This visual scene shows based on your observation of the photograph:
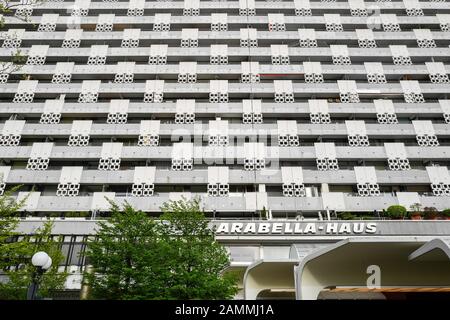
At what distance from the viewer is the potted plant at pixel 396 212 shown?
28922 millimetres

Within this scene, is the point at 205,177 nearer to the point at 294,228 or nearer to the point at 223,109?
the point at 223,109

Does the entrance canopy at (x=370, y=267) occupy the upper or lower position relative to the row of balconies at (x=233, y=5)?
lower

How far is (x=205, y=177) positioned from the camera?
106 feet

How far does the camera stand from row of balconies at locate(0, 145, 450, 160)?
3331cm

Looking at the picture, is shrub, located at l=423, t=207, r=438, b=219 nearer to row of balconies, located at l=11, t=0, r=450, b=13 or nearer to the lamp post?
row of balconies, located at l=11, t=0, r=450, b=13

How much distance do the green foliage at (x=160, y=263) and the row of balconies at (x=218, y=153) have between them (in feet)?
47.3

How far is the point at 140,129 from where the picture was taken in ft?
114

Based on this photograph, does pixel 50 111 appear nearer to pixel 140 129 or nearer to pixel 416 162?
pixel 140 129

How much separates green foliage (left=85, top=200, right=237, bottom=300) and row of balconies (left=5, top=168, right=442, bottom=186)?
13.0 metres

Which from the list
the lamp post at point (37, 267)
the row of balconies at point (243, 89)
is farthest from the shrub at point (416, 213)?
the lamp post at point (37, 267)

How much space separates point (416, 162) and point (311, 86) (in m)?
12.5

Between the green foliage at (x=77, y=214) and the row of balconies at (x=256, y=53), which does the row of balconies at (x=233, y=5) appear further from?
the green foliage at (x=77, y=214)
